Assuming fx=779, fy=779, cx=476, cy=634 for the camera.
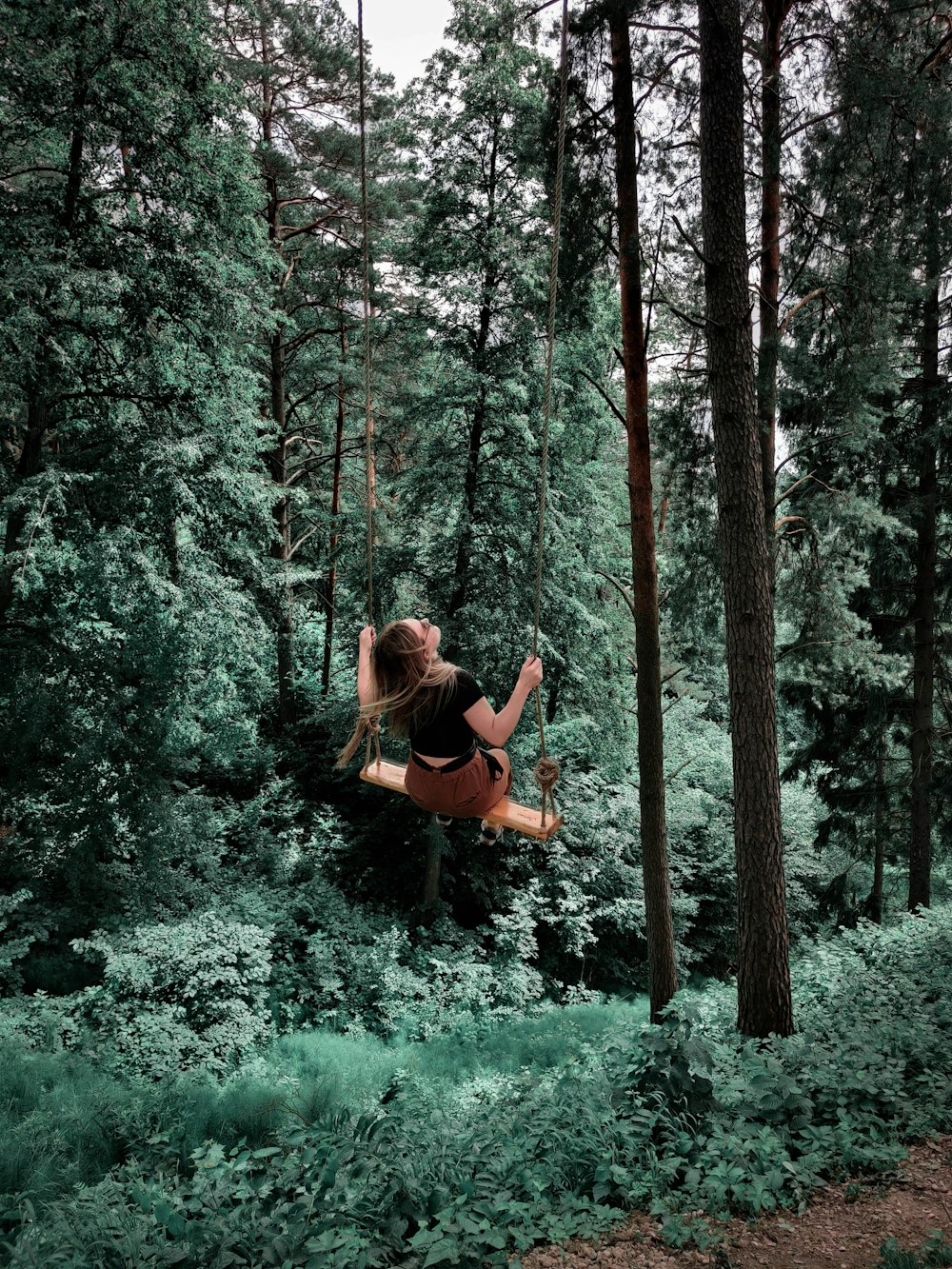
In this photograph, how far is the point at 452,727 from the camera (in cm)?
378

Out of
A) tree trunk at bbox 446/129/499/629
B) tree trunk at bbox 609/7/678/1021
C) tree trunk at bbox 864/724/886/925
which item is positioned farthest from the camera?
tree trunk at bbox 864/724/886/925

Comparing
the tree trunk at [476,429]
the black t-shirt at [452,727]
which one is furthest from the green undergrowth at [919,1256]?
the tree trunk at [476,429]

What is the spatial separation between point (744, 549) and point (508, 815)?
107 inches

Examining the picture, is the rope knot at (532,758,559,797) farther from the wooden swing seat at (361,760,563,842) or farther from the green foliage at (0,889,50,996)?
the green foliage at (0,889,50,996)

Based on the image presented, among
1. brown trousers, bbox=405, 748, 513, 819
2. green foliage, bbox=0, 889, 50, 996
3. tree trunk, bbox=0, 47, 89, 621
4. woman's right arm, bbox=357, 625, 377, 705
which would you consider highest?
tree trunk, bbox=0, 47, 89, 621

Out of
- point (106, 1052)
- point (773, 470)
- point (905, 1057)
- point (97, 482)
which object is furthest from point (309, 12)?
point (905, 1057)

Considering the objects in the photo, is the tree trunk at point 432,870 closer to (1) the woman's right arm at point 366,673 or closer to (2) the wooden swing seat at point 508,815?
(2) the wooden swing seat at point 508,815

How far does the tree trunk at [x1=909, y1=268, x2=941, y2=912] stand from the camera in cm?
1018

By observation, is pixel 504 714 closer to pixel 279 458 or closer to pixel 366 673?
pixel 366 673

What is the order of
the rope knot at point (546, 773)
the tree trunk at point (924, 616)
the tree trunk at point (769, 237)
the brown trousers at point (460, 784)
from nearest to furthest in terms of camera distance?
1. the brown trousers at point (460, 784)
2. the rope knot at point (546, 773)
3. the tree trunk at point (769, 237)
4. the tree trunk at point (924, 616)

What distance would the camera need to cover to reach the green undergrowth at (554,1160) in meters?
3.28

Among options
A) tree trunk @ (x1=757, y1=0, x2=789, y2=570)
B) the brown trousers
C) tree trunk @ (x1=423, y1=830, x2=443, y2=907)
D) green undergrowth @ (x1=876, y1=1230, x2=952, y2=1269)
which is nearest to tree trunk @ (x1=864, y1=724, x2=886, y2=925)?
tree trunk @ (x1=757, y1=0, x2=789, y2=570)

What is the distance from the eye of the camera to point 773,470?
7902mm

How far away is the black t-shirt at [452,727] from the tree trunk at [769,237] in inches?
156
